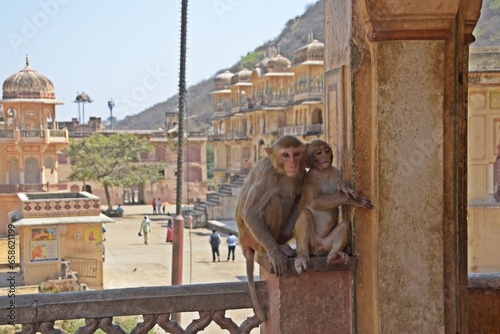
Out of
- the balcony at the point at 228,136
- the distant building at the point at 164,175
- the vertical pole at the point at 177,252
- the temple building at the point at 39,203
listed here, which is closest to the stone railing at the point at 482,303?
the temple building at the point at 39,203

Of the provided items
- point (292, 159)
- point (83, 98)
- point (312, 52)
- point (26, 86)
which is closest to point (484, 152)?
point (292, 159)

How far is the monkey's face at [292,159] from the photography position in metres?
3.52

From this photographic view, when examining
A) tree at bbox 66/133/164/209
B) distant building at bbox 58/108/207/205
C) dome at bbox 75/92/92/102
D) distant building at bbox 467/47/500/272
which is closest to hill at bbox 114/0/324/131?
dome at bbox 75/92/92/102

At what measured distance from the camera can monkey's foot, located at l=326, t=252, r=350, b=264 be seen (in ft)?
11.1

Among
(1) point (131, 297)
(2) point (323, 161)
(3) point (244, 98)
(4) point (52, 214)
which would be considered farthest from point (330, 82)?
(3) point (244, 98)

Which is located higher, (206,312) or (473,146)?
(473,146)

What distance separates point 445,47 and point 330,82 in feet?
2.08

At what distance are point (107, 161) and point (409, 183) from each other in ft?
122

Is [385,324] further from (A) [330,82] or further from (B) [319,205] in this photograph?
(A) [330,82]

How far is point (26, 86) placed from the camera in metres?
31.3

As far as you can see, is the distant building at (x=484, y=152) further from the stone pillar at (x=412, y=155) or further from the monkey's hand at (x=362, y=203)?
the monkey's hand at (x=362, y=203)

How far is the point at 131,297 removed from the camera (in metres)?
3.46

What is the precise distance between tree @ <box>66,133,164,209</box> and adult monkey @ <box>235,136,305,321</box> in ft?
119

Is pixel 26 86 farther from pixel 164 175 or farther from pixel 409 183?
pixel 409 183
